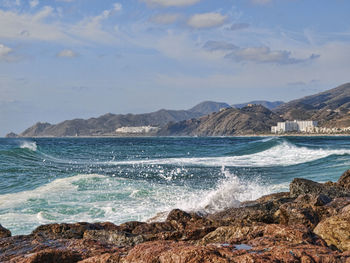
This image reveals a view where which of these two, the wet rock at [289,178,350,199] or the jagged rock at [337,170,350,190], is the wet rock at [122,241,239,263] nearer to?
the wet rock at [289,178,350,199]

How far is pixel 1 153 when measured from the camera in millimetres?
37375

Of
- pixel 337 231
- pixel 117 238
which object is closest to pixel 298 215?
pixel 337 231

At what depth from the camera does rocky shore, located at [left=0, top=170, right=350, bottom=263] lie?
354 centimetres

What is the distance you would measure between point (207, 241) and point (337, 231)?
1.77m

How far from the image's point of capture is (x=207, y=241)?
5.07 metres

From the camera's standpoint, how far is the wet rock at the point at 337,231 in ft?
16.9

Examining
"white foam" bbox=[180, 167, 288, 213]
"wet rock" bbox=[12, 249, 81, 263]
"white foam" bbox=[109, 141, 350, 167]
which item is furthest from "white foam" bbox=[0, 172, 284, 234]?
"white foam" bbox=[109, 141, 350, 167]

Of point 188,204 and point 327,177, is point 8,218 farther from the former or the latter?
point 327,177

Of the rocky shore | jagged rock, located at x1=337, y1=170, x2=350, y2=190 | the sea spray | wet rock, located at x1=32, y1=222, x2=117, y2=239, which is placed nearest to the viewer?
the rocky shore

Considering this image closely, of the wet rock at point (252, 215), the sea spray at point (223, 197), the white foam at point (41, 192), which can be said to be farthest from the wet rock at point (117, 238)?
the white foam at point (41, 192)

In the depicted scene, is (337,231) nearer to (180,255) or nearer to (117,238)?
(180,255)

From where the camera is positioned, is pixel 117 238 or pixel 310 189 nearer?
pixel 117 238

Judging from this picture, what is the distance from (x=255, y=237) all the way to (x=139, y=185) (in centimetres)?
1341

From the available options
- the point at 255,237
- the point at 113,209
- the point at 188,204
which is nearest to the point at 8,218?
the point at 113,209
